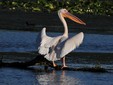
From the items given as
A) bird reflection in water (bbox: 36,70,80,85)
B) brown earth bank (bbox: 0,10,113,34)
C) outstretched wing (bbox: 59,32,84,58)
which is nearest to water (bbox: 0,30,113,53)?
brown earth bank (bbox: 0,10,113,34)

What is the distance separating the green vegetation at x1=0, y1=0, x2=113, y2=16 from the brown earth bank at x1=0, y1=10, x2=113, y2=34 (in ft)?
6.17

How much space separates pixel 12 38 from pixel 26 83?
9800 millimetres

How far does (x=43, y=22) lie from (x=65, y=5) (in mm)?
6855

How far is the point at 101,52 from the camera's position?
19750mm

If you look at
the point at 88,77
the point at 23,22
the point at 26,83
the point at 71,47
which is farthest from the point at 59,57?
the point at 23,22

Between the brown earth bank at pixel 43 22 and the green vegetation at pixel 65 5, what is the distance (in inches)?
74.1

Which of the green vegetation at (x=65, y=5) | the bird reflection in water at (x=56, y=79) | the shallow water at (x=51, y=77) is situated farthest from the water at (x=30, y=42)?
the green vegetation at (x=65, y=5)

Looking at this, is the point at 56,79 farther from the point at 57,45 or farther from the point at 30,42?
the point at 30,42

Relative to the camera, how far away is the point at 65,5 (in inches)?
1377

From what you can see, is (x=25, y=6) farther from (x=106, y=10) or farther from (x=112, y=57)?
(x=112, y=57)

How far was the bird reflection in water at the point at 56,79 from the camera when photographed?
43.4 feet

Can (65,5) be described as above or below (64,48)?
below

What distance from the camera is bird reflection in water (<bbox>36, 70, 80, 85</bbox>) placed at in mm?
13223

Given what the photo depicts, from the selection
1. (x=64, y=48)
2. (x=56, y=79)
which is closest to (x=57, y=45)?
(x=64, y=48)
